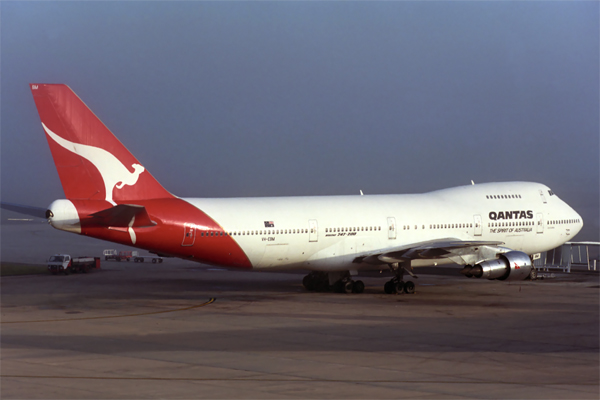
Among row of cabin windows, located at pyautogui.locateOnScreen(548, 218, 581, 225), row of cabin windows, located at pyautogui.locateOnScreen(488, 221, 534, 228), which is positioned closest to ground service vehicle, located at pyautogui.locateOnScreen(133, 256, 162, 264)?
row of cabin windows, located at pyautogui.locateOnScreen(488, 221, 534, 228)

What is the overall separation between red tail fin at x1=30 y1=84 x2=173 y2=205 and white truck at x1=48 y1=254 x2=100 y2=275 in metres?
21.2

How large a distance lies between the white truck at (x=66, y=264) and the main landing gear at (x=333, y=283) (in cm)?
2073

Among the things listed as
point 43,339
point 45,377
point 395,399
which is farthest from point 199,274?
point 395,399

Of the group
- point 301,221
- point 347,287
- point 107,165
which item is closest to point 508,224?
point 347,287

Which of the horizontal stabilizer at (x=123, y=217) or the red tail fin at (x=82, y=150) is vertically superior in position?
the red tail fin at (x=82, y=150)

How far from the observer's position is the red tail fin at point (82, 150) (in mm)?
29547

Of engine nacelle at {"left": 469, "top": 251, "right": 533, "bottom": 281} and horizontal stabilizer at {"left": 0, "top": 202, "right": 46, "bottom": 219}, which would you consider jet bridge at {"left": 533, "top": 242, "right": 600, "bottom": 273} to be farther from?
horizontal stabilizer at {"left": 0, "top": 202, "right": 46, "bottom": 219}

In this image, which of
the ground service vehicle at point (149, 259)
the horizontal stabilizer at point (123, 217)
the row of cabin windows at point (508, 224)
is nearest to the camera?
the horizontal stabilizer at point (123, 217)

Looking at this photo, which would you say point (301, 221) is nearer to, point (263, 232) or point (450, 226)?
point (263, 232)

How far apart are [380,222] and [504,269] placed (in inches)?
277

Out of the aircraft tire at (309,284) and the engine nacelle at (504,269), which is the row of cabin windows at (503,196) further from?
the aircraft tire at (309,284)

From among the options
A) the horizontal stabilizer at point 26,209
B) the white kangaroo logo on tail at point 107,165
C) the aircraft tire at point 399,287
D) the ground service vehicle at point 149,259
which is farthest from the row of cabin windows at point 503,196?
the ground service vehicle at point 149,259

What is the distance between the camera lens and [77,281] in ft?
144

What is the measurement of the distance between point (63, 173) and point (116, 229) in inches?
134
